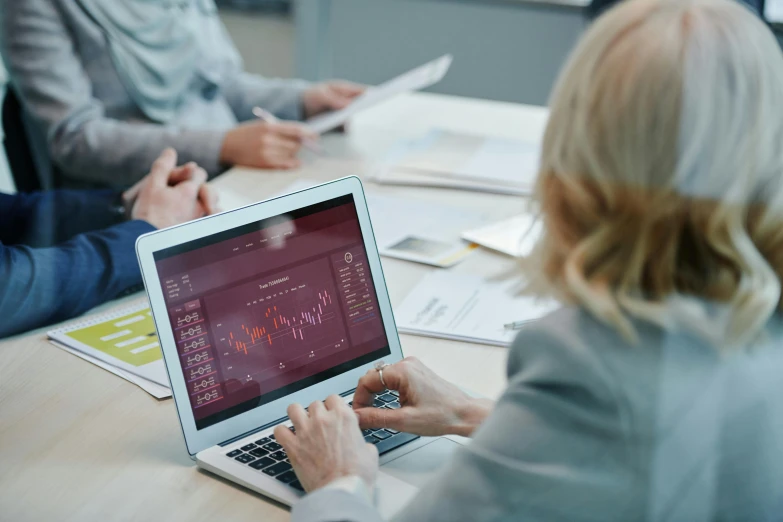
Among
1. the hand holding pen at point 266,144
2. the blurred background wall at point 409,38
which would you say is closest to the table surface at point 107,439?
the hand holding pen at point 266,144

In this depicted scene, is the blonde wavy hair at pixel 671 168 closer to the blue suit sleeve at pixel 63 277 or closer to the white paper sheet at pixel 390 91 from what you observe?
Answer: the blue suit sleeve at pixel 63 277

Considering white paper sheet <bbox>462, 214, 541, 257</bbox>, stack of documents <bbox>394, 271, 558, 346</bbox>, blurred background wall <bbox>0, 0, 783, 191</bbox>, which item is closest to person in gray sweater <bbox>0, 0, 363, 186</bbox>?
white paper sheet <bbox>462, 214, 541, 257</bbox>

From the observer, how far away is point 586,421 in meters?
0.56

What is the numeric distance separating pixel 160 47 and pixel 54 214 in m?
0.54

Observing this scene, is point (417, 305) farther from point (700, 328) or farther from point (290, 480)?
point (700, 328)

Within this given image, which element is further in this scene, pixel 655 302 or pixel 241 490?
pixel 241 490

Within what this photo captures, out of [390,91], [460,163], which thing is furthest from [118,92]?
[460,163]

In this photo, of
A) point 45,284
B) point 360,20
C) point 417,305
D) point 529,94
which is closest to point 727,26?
point 417,305

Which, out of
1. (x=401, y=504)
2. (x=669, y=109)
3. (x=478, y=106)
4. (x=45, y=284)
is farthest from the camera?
(x=478, y=106)

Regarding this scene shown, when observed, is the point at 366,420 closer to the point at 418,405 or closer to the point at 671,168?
the point at 418,405

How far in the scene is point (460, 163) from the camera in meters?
1.62

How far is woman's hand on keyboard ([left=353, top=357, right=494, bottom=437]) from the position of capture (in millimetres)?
808

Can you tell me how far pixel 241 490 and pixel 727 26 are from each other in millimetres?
549

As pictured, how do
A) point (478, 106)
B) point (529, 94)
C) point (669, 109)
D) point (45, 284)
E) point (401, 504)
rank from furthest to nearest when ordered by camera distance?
point (529, 94), point (478, 106), point (45, 284), point (401, 504), point (669, 109)
